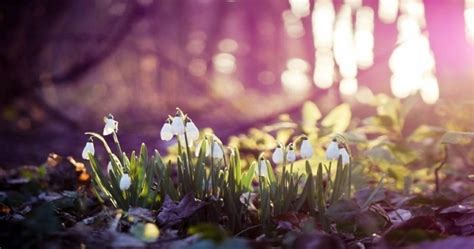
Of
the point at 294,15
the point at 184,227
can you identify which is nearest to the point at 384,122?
the point at 184,227

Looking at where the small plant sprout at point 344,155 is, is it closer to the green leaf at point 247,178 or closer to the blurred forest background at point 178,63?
the green leaf at point 247,178

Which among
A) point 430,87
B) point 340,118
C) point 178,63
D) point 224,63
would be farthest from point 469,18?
point 224,63

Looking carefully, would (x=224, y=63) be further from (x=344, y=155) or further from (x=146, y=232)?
(x=146, y=232)

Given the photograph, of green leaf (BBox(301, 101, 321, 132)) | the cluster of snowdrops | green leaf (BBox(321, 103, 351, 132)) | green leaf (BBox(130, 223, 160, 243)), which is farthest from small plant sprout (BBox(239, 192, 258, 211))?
green leaf (BBox(321, 103, 351, 132))

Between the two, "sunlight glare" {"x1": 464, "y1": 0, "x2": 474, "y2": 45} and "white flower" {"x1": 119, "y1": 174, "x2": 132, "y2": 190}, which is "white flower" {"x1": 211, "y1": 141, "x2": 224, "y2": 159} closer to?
"white flower" {"x1": 119, "y1": 174, "x2": 132, "y2": 190}

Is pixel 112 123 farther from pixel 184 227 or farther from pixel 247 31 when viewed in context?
pixel 247 31

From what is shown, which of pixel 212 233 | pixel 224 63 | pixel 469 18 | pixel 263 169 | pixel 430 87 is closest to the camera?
pixel 212 233
